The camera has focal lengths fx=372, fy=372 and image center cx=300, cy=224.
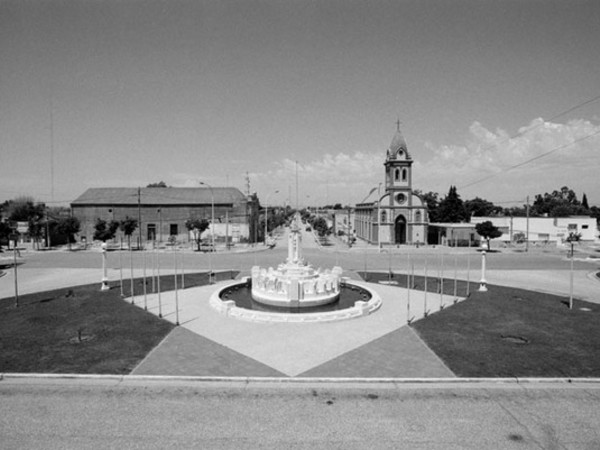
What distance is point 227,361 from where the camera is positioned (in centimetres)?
1324

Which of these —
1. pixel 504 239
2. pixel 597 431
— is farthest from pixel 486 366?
pixel 504 239

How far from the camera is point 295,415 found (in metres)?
9.76

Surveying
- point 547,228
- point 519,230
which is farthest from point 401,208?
point 547,228

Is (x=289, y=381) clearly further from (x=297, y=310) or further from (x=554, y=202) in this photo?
(x=554, y=202)

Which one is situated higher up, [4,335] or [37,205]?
[37,205]

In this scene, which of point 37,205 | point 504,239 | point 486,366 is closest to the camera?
point 486,366

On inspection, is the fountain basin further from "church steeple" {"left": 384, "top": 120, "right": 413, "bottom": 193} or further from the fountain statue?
"church steeple" {"left": 384, "top": 120, "right": 413, "bottom": 193}

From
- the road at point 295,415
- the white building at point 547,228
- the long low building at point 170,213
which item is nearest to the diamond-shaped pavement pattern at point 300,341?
the road at point 295,415

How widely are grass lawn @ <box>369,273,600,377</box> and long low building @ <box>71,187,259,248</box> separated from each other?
4429 cm

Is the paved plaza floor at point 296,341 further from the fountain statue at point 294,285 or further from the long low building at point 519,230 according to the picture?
the long low building at point 519,230

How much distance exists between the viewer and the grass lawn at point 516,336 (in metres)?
12.7

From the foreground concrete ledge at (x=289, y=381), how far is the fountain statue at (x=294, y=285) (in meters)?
9.52

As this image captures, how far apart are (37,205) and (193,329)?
79869mm

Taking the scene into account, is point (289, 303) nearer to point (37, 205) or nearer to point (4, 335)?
point (4, 335)
